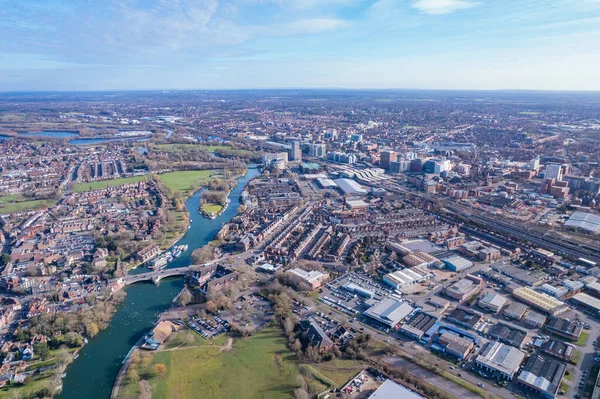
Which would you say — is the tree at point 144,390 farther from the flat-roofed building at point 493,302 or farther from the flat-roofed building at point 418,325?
the flat-roofed building at point 493,302

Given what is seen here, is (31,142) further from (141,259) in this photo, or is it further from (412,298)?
(412,298)

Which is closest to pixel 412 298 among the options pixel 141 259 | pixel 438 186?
pixel 141 259

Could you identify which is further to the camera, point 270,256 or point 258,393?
point 270,256

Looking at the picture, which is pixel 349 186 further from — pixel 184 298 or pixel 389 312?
pixel 184 298

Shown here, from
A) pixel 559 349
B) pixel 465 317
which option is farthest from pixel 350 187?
pixel 559 349

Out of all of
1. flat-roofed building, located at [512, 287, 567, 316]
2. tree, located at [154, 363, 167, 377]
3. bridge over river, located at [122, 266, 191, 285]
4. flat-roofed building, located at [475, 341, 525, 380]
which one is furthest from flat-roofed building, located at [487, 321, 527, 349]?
bridge over river, located at [122, 266, 191, 285]
